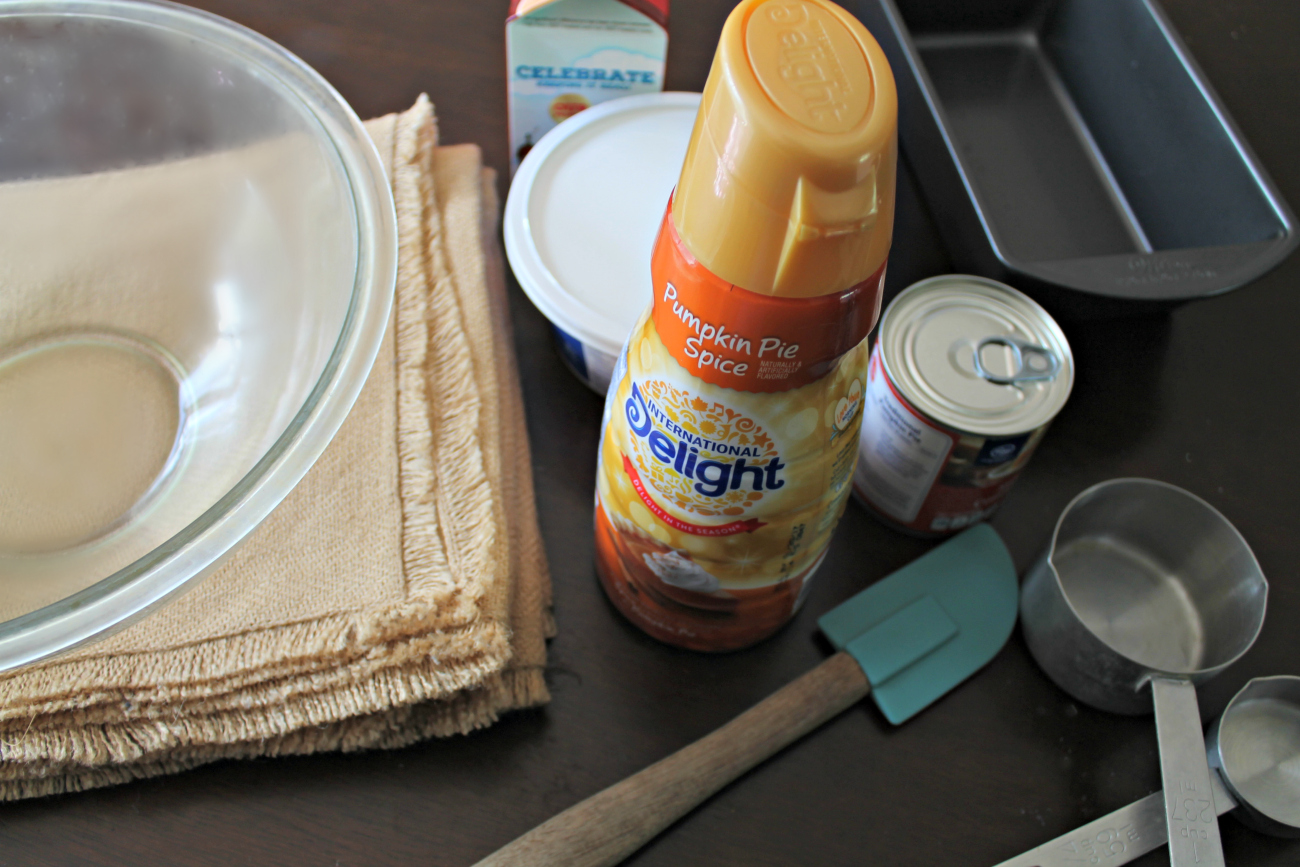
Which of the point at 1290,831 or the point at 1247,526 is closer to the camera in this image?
the point at 1290,831

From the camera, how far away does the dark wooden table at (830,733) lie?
1.37ft

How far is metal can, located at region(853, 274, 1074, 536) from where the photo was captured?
44 centimetres

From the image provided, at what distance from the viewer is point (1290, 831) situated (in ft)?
1.36

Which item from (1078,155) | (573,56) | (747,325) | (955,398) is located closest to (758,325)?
(747,325)

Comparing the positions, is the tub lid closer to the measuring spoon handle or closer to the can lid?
the can lid

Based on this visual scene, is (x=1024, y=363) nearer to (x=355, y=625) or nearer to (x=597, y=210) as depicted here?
(x=597, y=210)

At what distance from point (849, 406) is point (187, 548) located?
0.88ft

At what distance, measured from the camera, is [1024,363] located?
459 mm

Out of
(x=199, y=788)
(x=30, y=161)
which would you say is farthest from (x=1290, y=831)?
(x=30, y=161)

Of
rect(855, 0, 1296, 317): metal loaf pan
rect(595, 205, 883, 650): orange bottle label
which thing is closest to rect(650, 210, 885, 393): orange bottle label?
rect(595, 205, 883, 650): orange bottle label

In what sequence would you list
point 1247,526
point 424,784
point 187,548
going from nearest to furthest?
point 187,548 → point 424,784 → point 1247,526

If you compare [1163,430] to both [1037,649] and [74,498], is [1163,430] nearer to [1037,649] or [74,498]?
[1037,649]

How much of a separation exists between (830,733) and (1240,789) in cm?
20

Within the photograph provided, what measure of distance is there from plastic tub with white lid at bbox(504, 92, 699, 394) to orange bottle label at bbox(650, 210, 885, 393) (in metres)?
0.18
